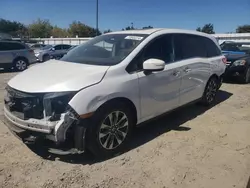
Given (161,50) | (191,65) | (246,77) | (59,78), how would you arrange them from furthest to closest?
(246,77) → (191,65) → (161,50) → (59,78)

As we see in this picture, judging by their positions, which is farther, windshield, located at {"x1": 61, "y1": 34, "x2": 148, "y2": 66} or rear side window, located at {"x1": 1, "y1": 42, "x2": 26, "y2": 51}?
rear side window, located at {"x1": 1, "y1": 42, "x2": 26, "y2": 51}

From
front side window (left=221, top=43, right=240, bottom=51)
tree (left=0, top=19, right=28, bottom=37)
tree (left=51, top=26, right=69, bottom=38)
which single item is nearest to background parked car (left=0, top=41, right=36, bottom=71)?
front side window (left=221, top=43, right=240, bottom=51)

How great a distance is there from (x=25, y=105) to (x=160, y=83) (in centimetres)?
211

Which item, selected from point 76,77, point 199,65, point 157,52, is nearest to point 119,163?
point 76,77

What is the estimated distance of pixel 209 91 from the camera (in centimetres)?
658

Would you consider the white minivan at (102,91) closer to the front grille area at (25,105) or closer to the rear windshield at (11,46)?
the front grille area at (25,105)

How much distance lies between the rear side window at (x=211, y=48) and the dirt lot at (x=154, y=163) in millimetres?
1944

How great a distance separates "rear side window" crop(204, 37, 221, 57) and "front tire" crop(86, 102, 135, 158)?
3152 mm

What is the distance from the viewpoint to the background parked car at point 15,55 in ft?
48.2

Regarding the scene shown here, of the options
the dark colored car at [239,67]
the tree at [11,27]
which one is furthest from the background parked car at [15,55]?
the tree at [11,27]

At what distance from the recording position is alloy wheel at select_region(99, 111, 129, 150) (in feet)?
12.7

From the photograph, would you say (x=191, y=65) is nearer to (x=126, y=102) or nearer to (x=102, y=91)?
(x=126, y=102)

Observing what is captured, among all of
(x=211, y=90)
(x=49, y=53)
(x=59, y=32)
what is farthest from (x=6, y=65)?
(x=59, y=32)

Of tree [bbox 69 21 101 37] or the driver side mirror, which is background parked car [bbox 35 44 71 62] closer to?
the driver side mirror
